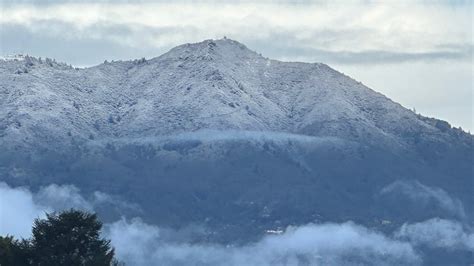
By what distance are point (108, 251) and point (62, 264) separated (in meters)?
2.45

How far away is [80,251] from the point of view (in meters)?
108

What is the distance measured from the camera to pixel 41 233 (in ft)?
358

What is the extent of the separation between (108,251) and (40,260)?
3.25 metres

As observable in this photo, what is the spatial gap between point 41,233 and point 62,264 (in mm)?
2819

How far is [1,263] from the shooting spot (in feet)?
349

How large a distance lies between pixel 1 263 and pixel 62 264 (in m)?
2.84

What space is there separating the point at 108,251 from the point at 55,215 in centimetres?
409

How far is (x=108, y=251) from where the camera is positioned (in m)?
108

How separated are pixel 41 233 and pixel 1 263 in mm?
3432

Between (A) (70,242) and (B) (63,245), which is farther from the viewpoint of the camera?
(A) (70,242)

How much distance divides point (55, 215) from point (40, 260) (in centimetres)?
399

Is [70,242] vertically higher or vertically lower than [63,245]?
higher

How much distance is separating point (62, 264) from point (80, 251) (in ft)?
5.42

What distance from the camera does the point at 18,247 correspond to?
108 m
